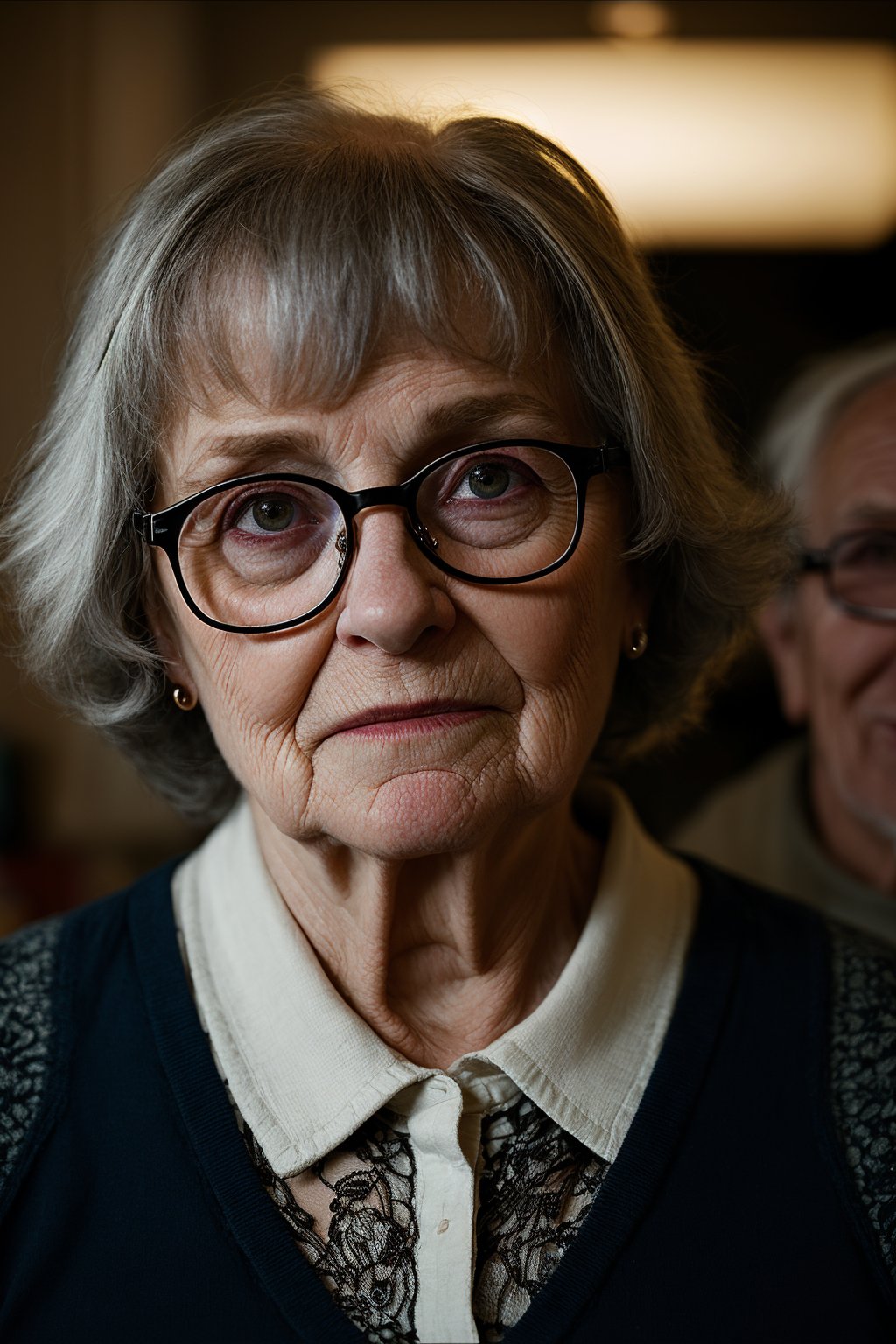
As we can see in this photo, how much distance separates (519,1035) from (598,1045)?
9 cm

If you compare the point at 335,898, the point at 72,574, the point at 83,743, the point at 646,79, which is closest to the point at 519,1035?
the point at 335,898

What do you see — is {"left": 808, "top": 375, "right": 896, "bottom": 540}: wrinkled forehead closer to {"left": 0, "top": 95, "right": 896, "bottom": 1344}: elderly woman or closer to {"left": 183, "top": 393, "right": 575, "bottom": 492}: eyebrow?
{"left": 0, "top": 95, "right": 896, "bottom": 1344}: elderly woman

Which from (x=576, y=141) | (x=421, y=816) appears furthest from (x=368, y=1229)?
(x=576, y=141)

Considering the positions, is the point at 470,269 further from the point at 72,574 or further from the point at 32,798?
the point at 32,798

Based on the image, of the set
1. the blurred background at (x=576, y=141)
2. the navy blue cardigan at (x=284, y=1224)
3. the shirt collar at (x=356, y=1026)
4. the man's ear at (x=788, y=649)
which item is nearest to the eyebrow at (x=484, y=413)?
the shirt collar at (x=356, y=1026)

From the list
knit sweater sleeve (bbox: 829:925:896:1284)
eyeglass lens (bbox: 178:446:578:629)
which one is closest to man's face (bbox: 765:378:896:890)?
knit sweater sleeve (bbox: 829:925:896:1284)

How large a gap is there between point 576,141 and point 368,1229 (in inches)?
131

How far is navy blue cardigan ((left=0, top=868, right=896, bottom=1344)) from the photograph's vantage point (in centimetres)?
108

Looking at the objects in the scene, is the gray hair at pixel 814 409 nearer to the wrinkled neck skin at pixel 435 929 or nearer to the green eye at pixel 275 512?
the wrinkled neck skin at pixel 435 929

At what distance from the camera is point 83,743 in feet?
11.3

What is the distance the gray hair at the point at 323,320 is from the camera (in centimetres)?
108

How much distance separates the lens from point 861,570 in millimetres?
1861

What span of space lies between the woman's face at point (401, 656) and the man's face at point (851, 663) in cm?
83

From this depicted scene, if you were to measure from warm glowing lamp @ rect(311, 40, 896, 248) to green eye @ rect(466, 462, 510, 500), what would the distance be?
2.75 m
